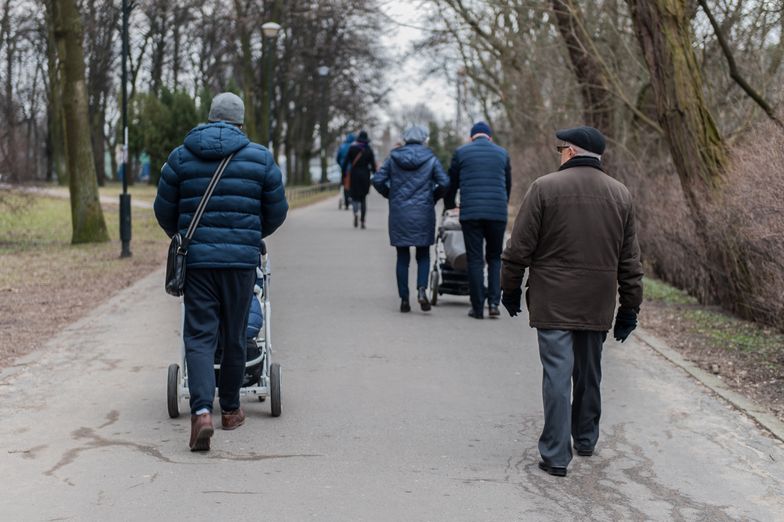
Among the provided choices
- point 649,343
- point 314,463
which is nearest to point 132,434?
point 314,463

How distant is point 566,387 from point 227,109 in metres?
2.35

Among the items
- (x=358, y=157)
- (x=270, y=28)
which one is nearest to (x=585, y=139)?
(x=358, y=157)

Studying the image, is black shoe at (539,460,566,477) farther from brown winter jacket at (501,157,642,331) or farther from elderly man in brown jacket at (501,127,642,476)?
brown winter jacket at (501,157,642,331)

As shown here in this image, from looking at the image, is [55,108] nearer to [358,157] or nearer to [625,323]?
[358,157]

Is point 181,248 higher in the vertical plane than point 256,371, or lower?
higher

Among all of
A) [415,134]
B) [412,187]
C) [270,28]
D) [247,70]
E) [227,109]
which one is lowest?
[412,187]

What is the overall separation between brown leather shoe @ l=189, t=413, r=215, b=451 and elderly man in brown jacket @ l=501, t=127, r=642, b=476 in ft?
5.51

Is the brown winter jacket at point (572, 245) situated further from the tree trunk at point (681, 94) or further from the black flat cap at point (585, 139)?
the tree trunk at point (681, 94)

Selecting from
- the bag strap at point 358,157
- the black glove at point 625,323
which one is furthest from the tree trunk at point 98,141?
the black glove at point 625,323

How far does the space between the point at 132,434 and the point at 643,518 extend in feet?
9.68

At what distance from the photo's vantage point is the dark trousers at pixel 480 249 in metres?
11.5

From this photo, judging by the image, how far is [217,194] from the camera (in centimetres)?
648

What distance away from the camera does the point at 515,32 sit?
27203mm

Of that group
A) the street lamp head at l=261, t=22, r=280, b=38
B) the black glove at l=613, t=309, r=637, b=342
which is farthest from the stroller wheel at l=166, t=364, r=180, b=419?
the street lamp head at l=261, t=22, r=280, b=38
